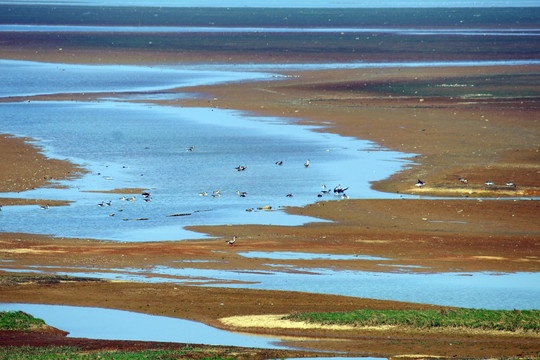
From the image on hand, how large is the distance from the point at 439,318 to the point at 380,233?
9.85 m

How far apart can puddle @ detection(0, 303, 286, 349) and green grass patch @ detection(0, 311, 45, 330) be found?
694 mm

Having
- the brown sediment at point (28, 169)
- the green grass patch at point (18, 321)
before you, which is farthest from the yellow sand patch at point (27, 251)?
the green grass patch at point (18, 321)

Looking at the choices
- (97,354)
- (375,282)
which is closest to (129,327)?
(97,354)

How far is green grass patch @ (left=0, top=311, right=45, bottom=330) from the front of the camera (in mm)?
19656

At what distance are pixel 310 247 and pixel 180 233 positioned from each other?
4.08 metres

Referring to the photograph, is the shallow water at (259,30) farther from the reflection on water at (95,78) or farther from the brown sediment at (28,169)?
the brown sediment at (28,169)

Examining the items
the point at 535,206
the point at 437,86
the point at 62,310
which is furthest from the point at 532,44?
the point at 62,310

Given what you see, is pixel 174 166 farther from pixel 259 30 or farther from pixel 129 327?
pixel 259 30

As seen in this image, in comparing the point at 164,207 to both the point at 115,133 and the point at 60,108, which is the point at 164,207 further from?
the point at 60,108

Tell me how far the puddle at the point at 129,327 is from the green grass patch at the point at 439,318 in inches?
51.8

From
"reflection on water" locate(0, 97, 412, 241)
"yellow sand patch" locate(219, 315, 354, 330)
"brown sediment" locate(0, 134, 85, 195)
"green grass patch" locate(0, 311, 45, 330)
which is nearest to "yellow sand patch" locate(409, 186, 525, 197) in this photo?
"reflection on water" locate(0, 97, 412, 241)

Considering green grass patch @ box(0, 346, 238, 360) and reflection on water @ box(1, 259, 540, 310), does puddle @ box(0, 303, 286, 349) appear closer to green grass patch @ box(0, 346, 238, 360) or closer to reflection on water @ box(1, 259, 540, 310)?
green grass patch @ box(0, 346, 238, 360)

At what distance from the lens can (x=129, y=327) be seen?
20609 mm

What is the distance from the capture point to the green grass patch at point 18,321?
1966cm
